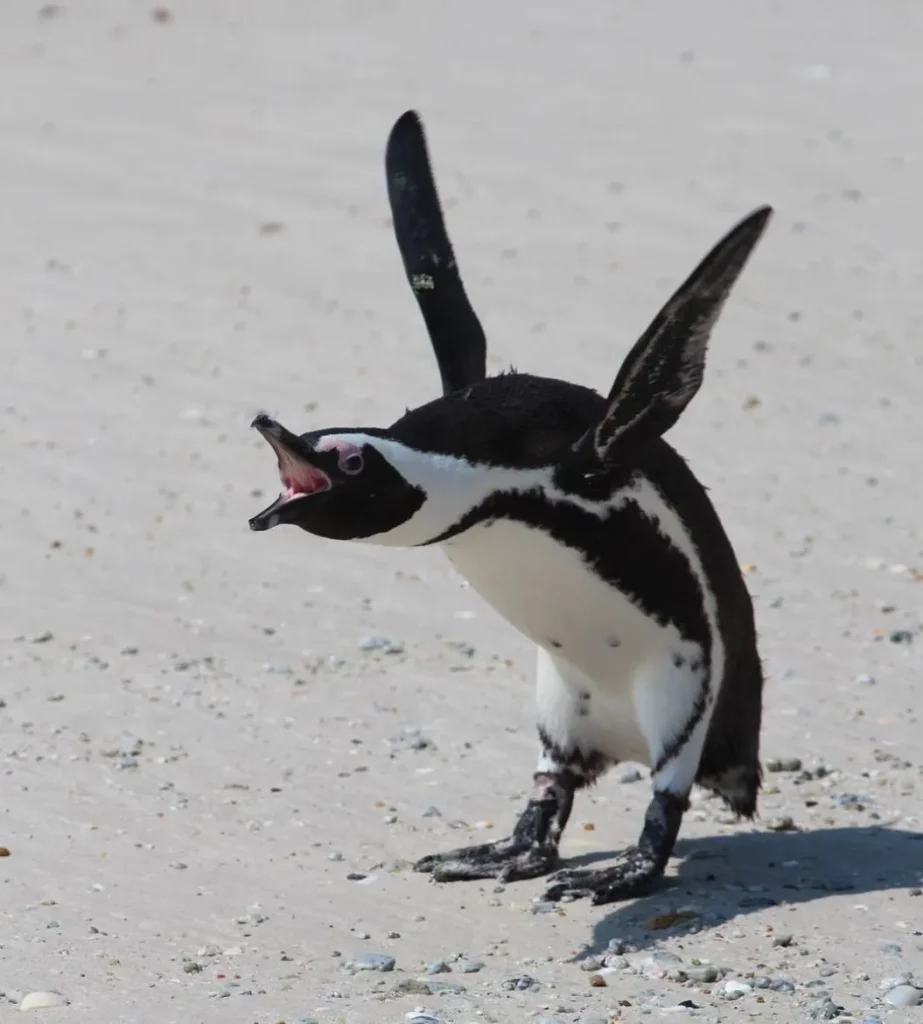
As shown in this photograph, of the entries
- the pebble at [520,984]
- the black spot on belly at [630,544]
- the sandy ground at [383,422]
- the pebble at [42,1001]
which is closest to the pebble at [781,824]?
the sandy ground at [383,422]

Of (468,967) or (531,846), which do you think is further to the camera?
(531,846)

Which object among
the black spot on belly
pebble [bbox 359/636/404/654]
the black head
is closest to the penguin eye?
the black head

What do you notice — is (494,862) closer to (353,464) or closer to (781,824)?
(781,824)

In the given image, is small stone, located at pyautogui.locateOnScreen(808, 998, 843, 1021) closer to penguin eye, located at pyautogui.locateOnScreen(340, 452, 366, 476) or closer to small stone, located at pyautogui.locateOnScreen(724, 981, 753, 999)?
small stone, located at pyautogui.locateOnScreen(724, 981, 753, 999)

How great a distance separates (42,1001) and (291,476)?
80 cm

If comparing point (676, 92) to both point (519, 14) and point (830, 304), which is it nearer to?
point (519, 14)

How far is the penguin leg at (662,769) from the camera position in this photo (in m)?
3.39

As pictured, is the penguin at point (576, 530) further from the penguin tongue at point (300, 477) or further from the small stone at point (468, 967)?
the small stone at point (468, 967)

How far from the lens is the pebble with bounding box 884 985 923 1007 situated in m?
2.96

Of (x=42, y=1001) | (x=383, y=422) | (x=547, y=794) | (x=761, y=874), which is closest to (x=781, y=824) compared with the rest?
(x=761, y=874)

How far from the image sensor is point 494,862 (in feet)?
11.8

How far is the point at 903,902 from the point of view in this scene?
3.39 m

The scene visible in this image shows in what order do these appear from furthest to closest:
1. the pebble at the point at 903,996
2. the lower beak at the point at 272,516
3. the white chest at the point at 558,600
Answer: the white chest at the point at 558,600 < the pebble at the point at 903,996 < the lower beak at the point at 272,516

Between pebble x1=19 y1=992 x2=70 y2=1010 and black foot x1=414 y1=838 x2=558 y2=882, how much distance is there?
2.60 ft
